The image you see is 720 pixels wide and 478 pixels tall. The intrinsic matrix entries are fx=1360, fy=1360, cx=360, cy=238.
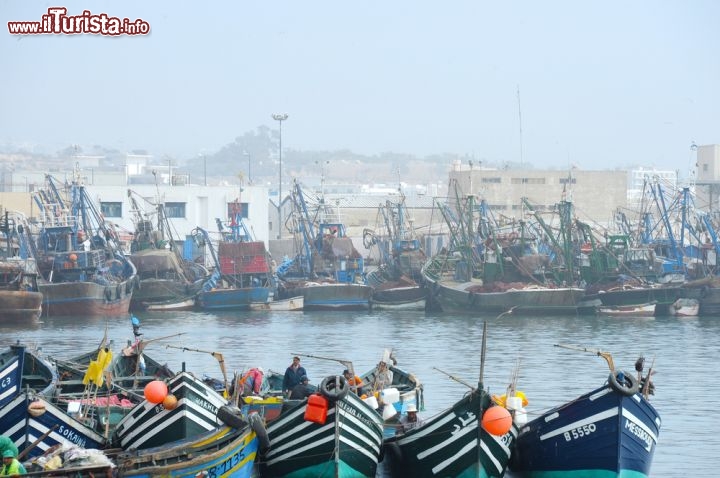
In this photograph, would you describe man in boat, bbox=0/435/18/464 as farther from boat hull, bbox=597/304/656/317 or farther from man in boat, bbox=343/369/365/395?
boat hull, bbox=597/304/656/317

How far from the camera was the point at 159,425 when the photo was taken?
2203 centimetres

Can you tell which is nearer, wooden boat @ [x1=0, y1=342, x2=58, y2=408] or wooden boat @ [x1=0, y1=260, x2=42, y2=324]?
wooden boat @ [x1=0, y1=342, x2=58, y2=408]

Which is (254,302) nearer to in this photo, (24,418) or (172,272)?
(172,272)

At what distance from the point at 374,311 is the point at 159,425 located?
54.3 m

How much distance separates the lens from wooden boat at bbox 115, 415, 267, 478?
19562mm

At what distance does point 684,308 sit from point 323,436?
176ft

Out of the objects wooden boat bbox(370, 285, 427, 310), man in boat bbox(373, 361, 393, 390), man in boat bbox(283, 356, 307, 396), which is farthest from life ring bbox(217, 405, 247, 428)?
wooden boat bbox(370, 285, 427, 310)

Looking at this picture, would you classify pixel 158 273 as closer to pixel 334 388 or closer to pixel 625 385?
pixel 334 388

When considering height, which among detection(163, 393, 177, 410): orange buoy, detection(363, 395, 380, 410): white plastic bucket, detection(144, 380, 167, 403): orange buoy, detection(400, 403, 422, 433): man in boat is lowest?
detection(400, 403, 422, 433): man in boat

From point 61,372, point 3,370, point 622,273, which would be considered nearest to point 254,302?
point 622,273

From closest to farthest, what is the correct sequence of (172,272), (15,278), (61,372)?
(61,372), (15,278), (172,272)

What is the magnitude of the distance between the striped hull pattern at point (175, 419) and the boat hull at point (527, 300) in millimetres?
48323

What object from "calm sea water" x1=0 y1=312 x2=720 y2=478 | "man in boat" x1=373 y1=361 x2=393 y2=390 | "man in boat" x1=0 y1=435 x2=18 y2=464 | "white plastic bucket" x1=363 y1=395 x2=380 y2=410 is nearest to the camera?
"man in boat" x1=0 y1=435 x2=18 y2=464

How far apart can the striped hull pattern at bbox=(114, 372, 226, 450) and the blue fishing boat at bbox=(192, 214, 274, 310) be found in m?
51.6
